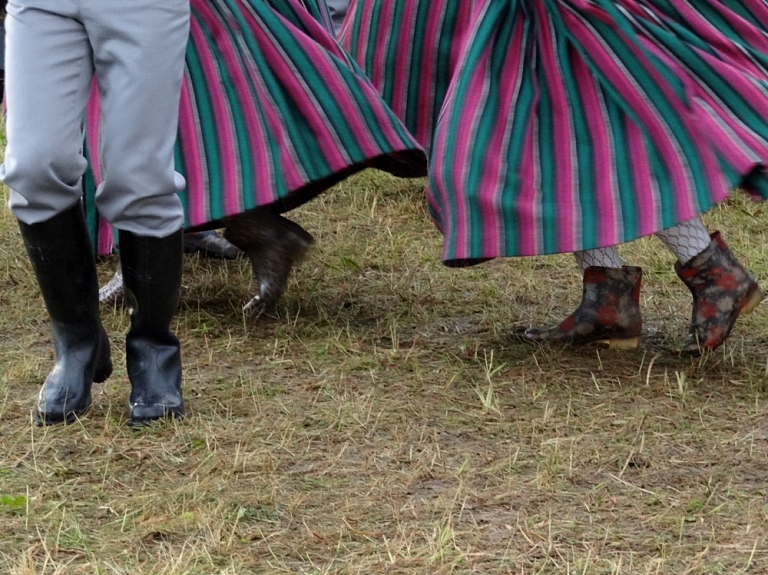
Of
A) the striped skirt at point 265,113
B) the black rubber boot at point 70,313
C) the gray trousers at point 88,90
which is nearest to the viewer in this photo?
the gray trousers at point 88,90

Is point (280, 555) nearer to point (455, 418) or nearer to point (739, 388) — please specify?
point (455, 418)

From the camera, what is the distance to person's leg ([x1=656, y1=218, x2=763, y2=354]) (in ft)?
9.31

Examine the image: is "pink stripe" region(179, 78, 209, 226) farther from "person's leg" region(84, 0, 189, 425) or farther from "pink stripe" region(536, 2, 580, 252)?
"pink stripe" region(536, 2, 580, 252)

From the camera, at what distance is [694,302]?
2.90 metres

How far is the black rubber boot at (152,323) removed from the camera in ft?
7.82

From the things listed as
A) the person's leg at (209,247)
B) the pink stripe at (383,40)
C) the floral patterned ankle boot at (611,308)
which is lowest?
the person's leg at (209,247)

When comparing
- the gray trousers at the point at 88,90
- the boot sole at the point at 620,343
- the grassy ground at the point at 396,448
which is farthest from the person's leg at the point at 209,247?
the gray trousers at the point at 88,90

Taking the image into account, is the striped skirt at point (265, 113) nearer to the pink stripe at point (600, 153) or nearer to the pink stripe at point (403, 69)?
the pink stripe at point (403, 69)

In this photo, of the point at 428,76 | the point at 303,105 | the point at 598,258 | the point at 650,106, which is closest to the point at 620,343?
the point at 598,258

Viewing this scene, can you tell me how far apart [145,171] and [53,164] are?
154 millimetres

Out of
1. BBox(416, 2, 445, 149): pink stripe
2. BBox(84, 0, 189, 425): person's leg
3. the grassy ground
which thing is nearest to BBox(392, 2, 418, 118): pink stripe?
BBox(416, 2, 445, 149): pink stripe

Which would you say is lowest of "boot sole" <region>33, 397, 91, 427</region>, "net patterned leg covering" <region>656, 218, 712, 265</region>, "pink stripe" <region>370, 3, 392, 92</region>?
"boot sole" <region>33, 397, 91, 427</region>

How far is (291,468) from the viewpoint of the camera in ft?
7.38

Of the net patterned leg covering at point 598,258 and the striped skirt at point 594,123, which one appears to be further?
the net patterned leg covering at point 598,258
